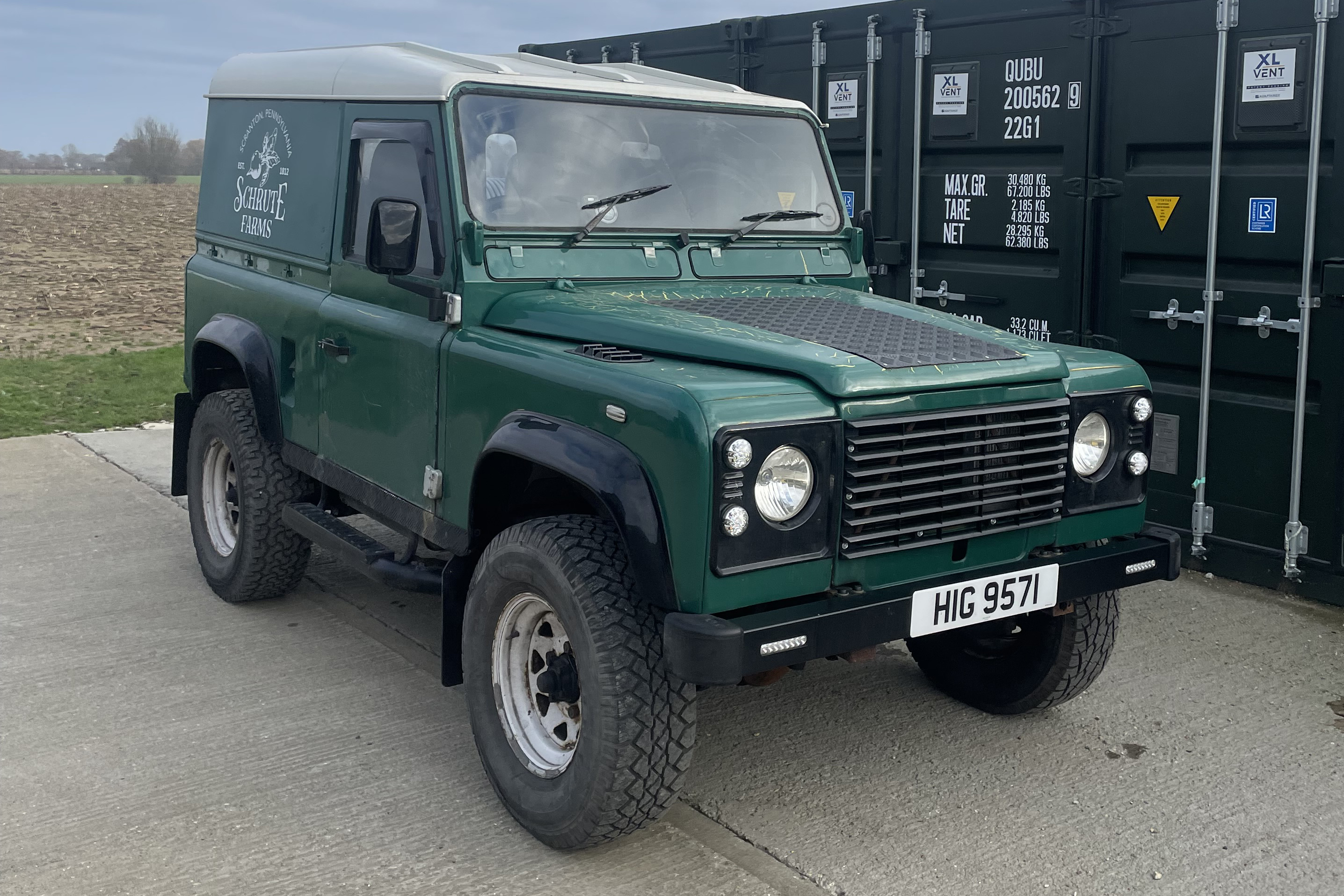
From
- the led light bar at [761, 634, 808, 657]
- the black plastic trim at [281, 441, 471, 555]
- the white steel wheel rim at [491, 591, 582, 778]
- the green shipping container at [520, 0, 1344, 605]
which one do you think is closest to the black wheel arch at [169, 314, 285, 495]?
the black plastic trim at [281, 441, 471, 555]

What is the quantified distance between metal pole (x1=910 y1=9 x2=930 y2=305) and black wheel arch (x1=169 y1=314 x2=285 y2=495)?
3.32 m

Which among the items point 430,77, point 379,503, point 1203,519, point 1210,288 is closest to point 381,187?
point 430,77

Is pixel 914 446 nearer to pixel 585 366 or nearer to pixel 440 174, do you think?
pixel 585 366

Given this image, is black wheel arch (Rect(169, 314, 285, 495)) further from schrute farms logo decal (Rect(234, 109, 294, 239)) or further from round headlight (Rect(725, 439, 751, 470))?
round headlight (Rect(725, 439, 751, 470))

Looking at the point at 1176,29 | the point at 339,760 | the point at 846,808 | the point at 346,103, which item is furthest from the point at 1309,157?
the point at 339,760

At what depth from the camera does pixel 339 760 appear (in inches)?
169

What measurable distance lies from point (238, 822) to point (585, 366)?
1.65 m

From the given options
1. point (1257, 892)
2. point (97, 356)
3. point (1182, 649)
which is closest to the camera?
point (1257, 892)

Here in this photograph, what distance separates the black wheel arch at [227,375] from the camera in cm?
543

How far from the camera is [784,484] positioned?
3.36m

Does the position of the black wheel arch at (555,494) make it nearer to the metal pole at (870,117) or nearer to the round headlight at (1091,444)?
the round headlight at (1091,444)

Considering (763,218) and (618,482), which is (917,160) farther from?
(618,482)

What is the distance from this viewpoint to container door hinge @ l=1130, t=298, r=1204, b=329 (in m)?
6.03

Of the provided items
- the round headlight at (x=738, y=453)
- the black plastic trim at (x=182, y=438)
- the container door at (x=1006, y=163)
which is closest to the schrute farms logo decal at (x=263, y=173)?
the black plastic trim at (x=182, y=438)
